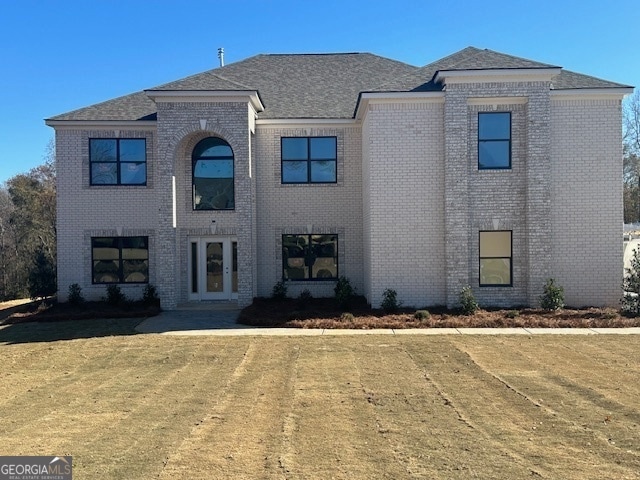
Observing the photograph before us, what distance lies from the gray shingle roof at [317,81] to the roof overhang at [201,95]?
6.3 inches

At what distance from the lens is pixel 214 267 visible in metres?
18.3

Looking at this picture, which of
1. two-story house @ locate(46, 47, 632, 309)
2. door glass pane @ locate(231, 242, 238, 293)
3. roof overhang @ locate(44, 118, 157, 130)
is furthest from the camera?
door glass pane @ locate(231, 242, 238, 293)

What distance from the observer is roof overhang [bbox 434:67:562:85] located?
49.0 ft

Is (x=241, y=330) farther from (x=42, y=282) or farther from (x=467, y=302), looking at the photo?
(x=42, y=282)

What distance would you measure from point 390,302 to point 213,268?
22.5ft

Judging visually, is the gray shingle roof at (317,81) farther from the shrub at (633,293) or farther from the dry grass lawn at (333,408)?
the dry grass lawn at (333,408)

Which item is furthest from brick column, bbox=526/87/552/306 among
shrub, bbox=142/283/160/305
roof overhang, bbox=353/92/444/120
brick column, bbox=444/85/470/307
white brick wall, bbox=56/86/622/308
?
shrub, bbox=142/283/160/305

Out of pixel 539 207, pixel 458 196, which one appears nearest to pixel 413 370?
pixel 458 196

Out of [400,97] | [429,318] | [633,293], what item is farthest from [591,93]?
[429,318]

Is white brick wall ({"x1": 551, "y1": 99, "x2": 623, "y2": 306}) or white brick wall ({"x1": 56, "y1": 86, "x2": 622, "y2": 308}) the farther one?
white brick wall ({"x1": 551, "y1": 99, "x2": 623, "y2": 306})

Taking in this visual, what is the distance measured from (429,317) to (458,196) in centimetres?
403

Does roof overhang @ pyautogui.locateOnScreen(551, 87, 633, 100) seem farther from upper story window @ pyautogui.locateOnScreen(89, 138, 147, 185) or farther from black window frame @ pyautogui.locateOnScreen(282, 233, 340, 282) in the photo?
upper story window @ pyautogui.locateOnScreen(89, 138, 147, 185)

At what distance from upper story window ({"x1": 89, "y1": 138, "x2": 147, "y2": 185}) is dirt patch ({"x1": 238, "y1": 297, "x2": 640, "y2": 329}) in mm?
7144

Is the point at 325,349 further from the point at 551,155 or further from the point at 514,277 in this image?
the point at 551,155
